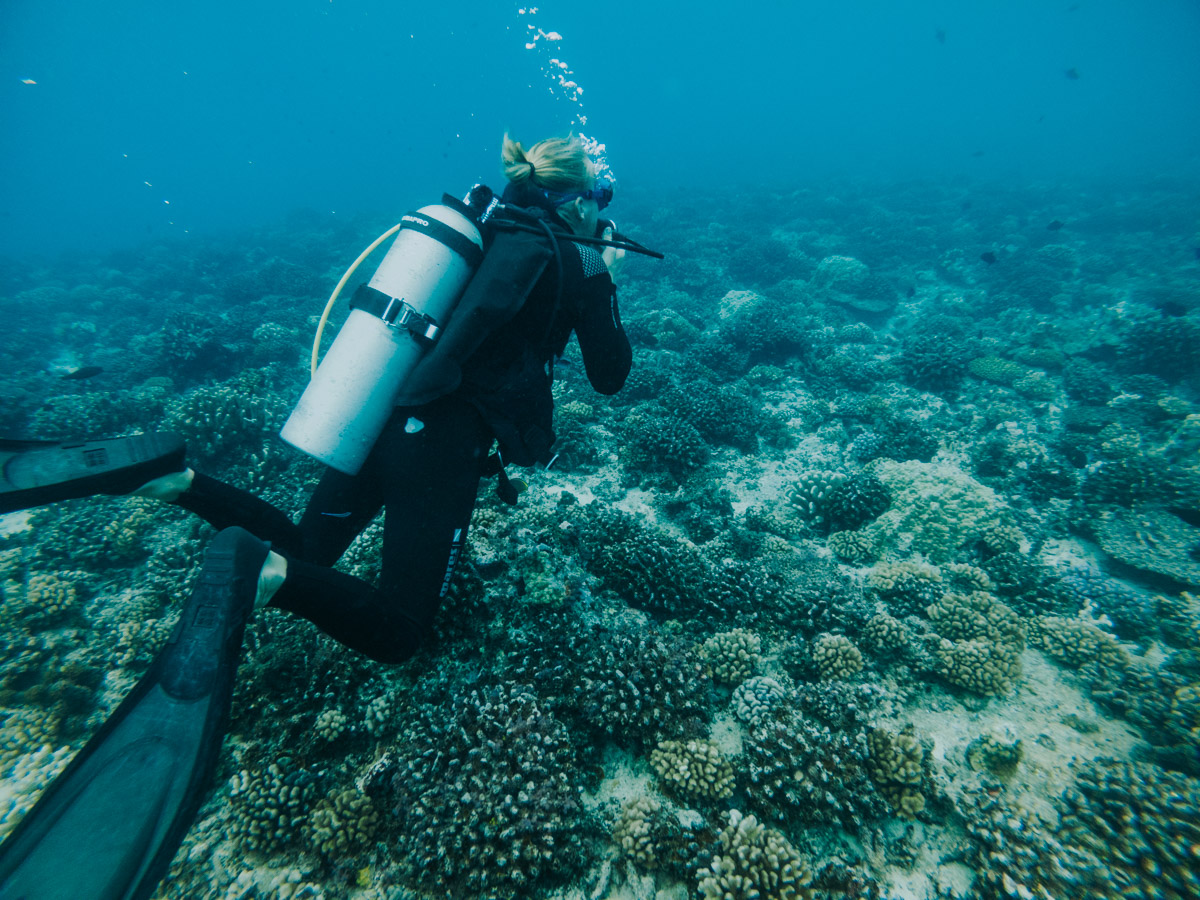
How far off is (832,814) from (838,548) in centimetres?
351

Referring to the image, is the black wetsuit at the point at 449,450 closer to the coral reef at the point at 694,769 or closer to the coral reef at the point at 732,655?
the coral reef at the point at 694,769

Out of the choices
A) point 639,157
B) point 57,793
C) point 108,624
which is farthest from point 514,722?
point 639,157

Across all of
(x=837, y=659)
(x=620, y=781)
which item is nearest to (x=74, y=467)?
(x=620, y=781)

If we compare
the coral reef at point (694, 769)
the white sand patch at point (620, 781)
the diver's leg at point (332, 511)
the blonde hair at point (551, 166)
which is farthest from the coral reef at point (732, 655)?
the blonde hair at point (551, 166)

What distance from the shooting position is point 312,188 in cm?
7169

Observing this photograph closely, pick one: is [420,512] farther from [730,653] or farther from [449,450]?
[730,653]

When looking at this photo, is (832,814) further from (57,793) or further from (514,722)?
(57,793)

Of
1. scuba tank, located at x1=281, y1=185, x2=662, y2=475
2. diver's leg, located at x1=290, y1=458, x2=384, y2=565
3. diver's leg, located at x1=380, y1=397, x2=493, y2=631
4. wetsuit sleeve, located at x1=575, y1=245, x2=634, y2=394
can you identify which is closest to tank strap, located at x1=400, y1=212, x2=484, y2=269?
scuba tank, located at x1=281, y1=185, x2=662, y2=475

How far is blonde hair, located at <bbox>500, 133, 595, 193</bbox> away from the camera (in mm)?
3180

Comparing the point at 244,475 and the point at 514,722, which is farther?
the point at 244,475

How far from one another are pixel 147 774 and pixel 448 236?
3.23m

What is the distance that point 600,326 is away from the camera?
3.19 metres

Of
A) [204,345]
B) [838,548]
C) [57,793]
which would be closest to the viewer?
[57,793]

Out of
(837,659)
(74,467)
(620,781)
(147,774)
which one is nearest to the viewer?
(147,774)
